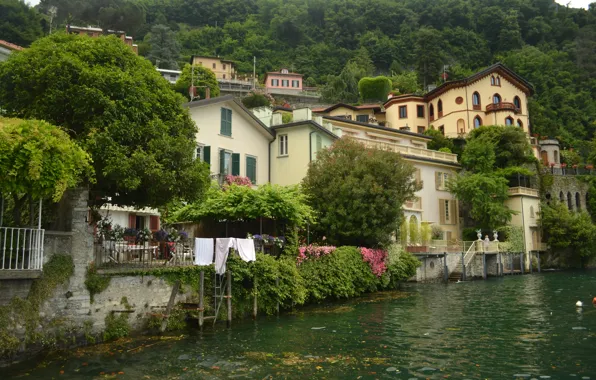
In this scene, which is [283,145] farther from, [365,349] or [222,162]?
[365,349]

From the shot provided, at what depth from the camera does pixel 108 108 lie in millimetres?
16906

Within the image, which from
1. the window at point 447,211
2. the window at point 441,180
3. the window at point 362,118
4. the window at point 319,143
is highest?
the window at point 362,118

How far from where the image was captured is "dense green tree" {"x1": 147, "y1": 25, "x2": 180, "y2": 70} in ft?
352

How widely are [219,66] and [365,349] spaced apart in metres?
97.7

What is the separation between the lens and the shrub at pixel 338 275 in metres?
26.6

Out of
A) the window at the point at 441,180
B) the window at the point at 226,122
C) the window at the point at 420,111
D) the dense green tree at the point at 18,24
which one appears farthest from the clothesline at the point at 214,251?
the dense green tree at the point at 18,24

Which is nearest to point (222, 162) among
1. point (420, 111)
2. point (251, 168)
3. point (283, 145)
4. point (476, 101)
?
point (251, 168)

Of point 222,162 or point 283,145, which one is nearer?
point 222,162

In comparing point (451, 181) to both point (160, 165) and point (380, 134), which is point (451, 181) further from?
point (160, 165)

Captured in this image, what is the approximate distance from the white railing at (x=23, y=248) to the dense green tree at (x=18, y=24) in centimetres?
6795

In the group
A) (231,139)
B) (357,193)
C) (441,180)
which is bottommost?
(357,193)

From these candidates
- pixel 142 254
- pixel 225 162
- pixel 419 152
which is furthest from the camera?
pixel 419 152

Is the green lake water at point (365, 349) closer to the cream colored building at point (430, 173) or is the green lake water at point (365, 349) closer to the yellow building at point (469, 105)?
the cream colored building at point (430, 173)

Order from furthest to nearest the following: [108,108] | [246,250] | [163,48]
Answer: [163,48]
[246,250]
[108,108]
